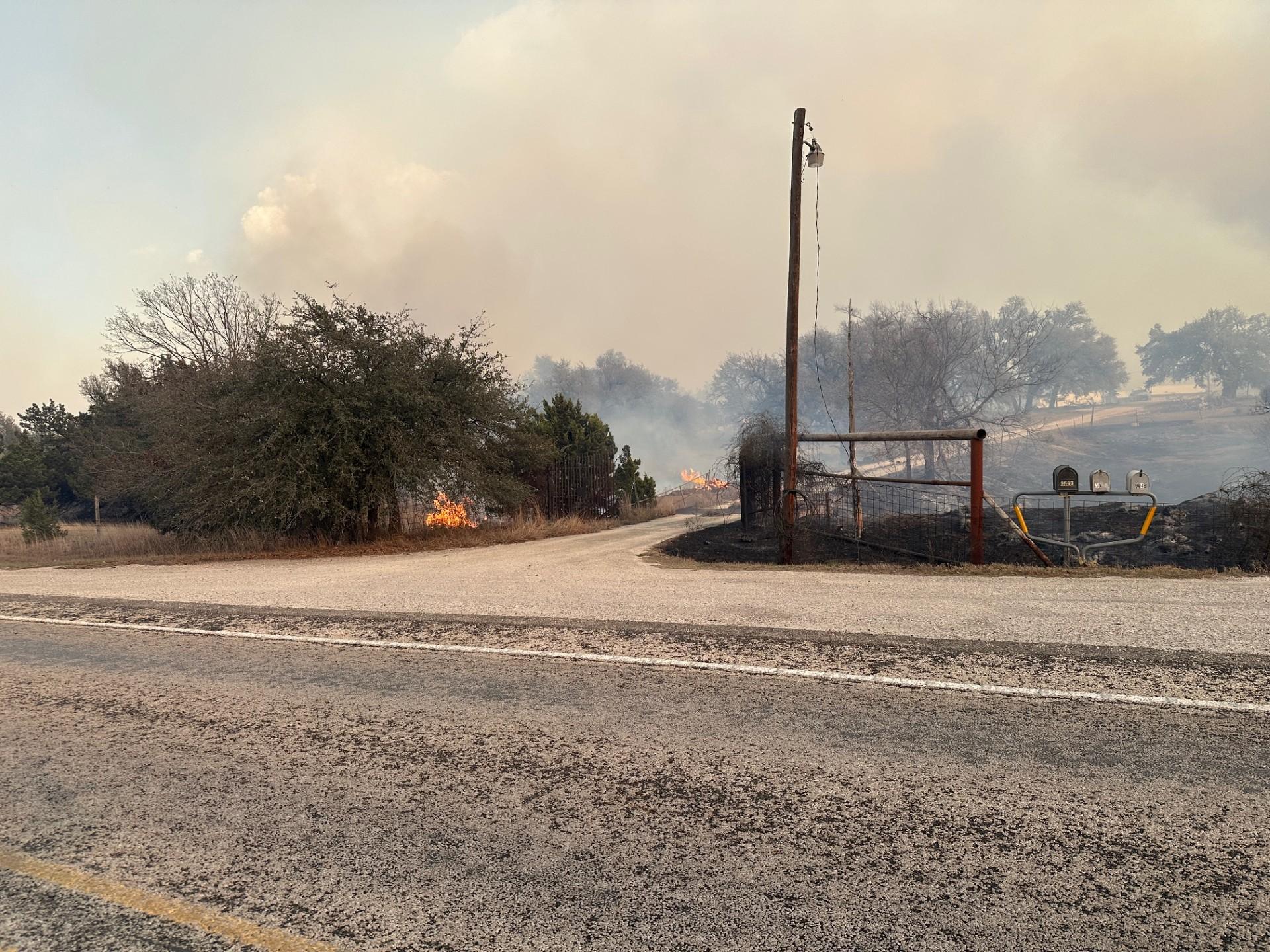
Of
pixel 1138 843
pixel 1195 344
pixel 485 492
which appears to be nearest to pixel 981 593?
pixel 1138 843

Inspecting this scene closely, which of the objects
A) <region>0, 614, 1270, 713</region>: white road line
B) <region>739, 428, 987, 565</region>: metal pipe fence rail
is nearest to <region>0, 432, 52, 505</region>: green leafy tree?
<region>0, 614, 1270, 713</region>: white road line

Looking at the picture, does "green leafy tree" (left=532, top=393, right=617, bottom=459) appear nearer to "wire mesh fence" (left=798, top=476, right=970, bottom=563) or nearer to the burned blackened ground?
the burned blackened ground

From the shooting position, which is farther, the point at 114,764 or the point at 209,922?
the point at 114,764

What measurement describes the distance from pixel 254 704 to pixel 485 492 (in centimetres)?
1374

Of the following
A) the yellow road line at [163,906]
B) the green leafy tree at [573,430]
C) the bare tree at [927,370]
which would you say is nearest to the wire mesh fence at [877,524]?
the green leafy tree at [573,430]

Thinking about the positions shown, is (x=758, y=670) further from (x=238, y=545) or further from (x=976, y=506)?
(x=238, y=545)

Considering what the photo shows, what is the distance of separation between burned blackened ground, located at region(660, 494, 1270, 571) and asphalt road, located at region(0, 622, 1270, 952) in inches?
376

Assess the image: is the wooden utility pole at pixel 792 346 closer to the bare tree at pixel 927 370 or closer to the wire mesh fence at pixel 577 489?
the wire mesh fence at pixel 577 489

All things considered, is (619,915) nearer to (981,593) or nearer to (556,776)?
(556,776)

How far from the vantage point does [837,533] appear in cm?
1543

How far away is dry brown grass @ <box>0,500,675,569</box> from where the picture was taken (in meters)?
17.0

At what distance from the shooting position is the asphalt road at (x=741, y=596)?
6.93m

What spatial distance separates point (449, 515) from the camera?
2009cm

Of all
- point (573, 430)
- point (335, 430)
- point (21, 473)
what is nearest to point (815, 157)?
point (335, 430)
